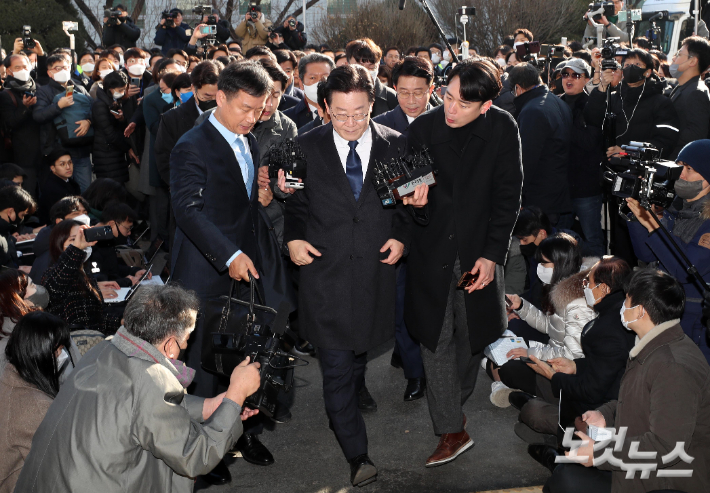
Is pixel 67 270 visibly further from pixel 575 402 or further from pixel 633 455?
pixel 633 455

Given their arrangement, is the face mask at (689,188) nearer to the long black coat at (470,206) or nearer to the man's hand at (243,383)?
the long black coat at (470,206)

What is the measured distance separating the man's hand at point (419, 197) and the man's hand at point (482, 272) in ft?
1.64

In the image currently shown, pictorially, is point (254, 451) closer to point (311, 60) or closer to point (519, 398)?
point (519, 398)

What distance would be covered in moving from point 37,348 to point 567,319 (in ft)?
10.2

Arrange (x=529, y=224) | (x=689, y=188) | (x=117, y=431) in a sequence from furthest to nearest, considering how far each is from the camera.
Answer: (x=529, y=224) → (x=689, y=188) → (x=117, y=431)

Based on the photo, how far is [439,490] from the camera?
4082 millimetres

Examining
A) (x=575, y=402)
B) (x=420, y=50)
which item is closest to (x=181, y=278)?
(x=575, y=402)

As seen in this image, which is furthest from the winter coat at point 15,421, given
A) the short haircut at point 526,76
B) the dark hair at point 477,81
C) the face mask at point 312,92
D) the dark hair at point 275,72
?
the short haircut at point 526,76

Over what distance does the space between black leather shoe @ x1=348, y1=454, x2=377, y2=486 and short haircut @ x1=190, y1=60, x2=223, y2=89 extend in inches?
138

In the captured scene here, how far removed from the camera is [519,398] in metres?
4.84

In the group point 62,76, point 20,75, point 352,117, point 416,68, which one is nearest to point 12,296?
point 352,117

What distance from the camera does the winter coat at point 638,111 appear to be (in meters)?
6.75

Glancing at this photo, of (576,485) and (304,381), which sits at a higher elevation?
(576,485)

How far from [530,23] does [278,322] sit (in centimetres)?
2332
